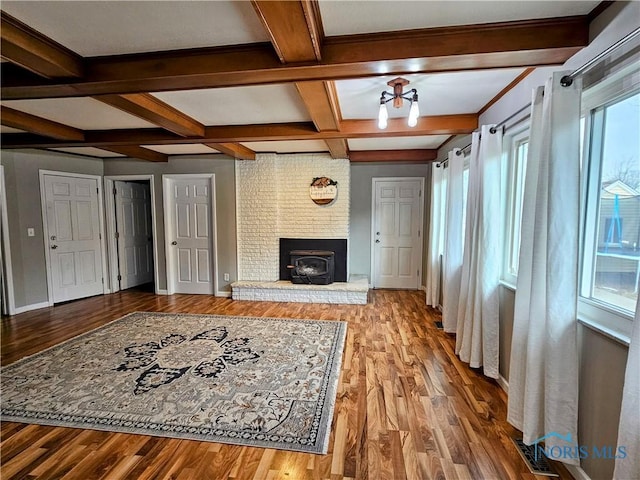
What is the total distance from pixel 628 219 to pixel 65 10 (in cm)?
284

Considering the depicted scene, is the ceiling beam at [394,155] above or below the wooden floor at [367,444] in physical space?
above

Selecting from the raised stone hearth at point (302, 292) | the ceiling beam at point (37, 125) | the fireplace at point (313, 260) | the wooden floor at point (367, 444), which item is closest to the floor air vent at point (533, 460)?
the wooden floor at point (367, 444)

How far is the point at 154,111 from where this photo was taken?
8.71 ft

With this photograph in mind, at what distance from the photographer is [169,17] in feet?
4.93

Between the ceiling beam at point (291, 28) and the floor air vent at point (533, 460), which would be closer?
the ceiling beam at point (291, 28)

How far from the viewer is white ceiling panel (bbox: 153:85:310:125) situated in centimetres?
245

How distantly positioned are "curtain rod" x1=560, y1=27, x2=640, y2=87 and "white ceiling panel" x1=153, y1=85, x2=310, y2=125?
1.71m

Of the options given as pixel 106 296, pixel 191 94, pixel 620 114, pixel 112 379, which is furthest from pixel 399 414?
pixel 106 296

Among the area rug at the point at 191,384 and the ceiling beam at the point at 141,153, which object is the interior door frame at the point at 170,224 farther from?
the area rug at the point at 191,384

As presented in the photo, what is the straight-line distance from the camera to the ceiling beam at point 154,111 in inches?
95.7

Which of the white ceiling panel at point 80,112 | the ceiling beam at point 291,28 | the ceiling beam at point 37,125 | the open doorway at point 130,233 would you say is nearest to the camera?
the ceiling beam at point 291,28

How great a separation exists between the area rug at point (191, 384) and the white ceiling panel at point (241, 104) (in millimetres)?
2320

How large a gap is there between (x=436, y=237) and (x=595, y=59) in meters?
3.12

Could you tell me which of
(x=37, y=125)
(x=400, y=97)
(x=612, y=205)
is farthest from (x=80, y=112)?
(x=612, y=205)
